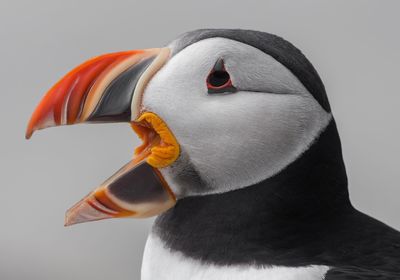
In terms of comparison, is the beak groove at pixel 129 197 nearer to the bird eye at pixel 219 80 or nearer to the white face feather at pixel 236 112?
the white face feather at pixel 236 112

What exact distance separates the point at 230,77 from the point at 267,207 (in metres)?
0.29

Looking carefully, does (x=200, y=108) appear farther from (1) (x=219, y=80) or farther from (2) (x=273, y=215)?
(2) (x=273, y=215)

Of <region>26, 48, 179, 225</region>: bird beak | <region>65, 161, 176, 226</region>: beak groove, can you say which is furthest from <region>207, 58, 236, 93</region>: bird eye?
<region>65, 161, 176, 226</region>: beak groove

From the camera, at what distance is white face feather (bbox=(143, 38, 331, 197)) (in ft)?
9.77

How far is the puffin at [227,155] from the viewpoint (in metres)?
2.98

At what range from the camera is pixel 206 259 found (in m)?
3.02

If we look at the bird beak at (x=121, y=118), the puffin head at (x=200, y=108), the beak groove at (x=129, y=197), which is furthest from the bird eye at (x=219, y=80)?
the beak groove at (x=129, y=197)

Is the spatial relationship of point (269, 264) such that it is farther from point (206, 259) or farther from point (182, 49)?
point (182, 49)

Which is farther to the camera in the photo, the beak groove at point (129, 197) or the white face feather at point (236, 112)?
the beak groove at point (129, 197)

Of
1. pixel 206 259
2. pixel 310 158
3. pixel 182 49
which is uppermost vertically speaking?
pixel 182 49

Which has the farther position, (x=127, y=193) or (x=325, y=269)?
(x=127, y=193)

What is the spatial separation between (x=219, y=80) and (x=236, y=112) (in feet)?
0.26

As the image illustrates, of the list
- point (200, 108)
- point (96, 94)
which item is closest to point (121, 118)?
point (96, 94)

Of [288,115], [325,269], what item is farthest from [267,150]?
[325,269]
